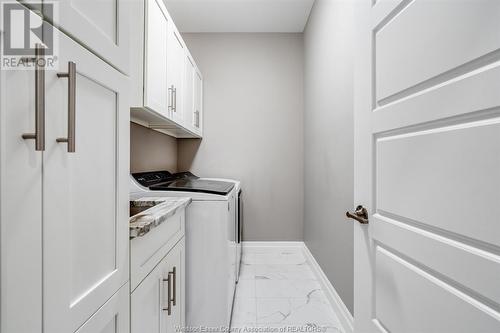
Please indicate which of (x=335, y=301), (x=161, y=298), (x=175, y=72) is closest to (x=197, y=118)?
(x=175, y=72)

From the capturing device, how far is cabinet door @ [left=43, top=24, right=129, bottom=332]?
500mm

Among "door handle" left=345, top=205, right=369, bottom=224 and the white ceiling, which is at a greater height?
the white ceiling

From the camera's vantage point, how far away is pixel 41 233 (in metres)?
0.47

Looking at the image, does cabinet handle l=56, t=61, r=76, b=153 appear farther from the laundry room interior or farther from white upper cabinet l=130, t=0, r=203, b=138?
white upper cabinet l=130, t=0, r=203, b=138

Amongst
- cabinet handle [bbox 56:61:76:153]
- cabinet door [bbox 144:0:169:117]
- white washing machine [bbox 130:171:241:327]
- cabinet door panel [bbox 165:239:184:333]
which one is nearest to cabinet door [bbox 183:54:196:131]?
cabinet door [bbox 144:0:169:117]

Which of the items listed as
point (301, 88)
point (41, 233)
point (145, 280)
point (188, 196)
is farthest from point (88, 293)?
point (301, 88)

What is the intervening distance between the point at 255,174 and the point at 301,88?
122 centimetres

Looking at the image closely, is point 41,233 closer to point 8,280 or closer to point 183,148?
point 8,280

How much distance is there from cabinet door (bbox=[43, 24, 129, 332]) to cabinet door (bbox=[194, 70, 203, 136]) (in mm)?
1996

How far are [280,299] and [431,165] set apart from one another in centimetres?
182

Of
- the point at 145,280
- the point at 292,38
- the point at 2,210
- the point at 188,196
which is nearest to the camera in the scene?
the point at 2,210

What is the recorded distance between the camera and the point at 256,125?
3.25 meters

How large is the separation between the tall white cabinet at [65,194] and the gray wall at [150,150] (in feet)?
4.37

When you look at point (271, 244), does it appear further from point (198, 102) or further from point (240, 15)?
point (240, 15)
